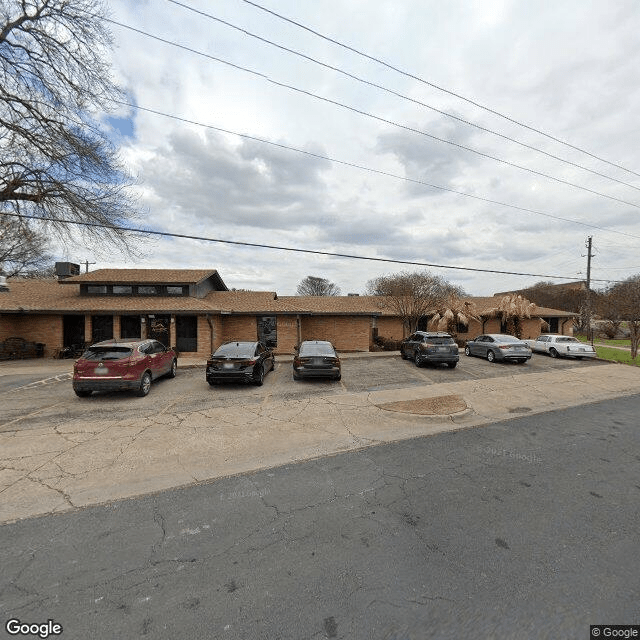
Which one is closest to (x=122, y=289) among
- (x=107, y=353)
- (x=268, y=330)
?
(x=268, y=330)

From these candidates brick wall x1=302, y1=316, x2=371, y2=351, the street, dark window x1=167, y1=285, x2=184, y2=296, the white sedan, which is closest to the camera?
the street

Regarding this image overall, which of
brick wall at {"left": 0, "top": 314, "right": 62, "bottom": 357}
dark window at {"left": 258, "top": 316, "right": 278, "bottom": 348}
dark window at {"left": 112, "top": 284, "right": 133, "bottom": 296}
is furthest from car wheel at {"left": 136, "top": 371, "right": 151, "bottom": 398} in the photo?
brick wall at {"left": 0, "top": 314, "right": 62, "bottom": 357}

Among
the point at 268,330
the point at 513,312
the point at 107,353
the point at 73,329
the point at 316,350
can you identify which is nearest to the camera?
the point at 107,353

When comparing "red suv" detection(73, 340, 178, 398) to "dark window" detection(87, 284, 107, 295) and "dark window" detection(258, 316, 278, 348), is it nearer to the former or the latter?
"dark window" detection(258, 316, 278, 348)

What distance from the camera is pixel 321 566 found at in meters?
2.76

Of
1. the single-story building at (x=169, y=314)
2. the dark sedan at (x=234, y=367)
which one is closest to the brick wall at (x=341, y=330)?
the single-story building at (x=169, y=314)

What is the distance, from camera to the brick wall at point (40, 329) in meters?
16.8

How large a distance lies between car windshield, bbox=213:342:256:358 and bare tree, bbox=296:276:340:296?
1832 inches

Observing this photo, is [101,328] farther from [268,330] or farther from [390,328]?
[390,328]

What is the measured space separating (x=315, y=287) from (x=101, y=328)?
42823mm

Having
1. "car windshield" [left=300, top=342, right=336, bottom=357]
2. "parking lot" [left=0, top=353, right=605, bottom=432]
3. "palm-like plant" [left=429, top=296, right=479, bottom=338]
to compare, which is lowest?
"parking lot" [left=0, top=353, right=605, bottom=432]

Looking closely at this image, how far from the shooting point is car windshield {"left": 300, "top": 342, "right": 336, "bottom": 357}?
429 inches

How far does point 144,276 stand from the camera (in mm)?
18859

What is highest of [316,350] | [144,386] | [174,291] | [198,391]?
[174,291]
